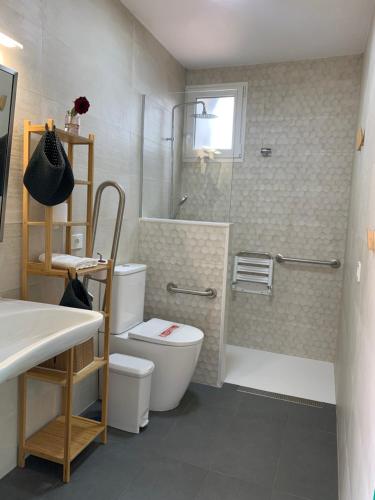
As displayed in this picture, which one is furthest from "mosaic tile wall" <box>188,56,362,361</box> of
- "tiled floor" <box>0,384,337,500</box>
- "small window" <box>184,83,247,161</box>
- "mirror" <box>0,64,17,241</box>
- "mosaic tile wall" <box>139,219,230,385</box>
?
"mirror" <box>0,64,17,241</box>

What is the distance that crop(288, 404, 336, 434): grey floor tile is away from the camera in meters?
2.37

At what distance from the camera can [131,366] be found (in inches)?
86.0

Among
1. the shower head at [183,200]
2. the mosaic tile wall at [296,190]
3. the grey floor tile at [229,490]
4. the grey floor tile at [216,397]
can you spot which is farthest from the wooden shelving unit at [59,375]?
the mosaic tile wall at [296,190]

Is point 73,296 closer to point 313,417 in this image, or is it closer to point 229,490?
point 229,490

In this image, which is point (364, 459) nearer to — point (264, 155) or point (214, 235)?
point (214, 235)

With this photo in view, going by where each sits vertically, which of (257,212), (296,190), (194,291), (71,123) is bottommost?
(194,291)

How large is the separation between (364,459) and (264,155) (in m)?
2.77

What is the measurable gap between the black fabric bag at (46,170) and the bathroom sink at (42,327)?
0.47m

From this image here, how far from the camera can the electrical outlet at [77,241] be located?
7.09 feet

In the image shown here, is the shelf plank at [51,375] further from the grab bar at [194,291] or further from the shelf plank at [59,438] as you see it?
the grab bar at [194,291]

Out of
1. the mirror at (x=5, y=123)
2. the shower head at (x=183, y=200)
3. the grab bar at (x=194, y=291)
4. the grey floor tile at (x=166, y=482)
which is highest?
the mirror at (x=5, y=123)

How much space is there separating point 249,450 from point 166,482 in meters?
0.52

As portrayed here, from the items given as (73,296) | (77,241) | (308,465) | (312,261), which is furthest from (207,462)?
(312,261)

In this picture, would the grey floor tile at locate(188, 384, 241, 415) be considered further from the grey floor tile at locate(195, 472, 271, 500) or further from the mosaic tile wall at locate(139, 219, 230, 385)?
the grey floor tile at locate(195, 472, 271, 500)
